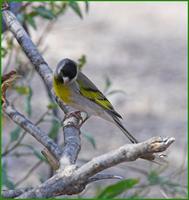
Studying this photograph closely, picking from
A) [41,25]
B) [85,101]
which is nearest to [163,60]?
[41,25]

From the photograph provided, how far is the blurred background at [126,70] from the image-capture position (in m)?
6.46

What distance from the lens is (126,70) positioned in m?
8.05

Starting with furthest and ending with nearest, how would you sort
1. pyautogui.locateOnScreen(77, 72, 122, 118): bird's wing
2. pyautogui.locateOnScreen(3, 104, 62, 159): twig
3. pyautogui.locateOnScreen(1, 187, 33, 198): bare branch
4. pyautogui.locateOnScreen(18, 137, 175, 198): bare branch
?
pyautogui.locateOnScreen(77, 72, 122, 118): bird's wing → pyautogui.locateOnScreen(3, 104, 62, 159): twig → pyautogui.locateOnScreen(1, 187, 33, 198): bare branch → pyautogui.locateOnScreen(18, 137, 175, 198): bare branch

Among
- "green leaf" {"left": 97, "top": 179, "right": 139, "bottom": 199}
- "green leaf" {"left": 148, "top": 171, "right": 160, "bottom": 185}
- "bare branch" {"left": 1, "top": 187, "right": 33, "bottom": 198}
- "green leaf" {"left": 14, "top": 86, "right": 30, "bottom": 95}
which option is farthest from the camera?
"green leaf" {"left": 14, "top": 86, "right": 30, "bottom": 95}

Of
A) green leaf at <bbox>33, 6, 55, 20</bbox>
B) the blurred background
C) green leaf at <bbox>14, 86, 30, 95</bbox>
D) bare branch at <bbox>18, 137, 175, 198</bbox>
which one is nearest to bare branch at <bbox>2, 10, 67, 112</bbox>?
green leaf at <bbox>33, 6, 55, 20</bbox>

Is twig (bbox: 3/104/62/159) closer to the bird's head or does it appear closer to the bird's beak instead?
the bird's head

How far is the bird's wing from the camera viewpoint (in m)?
3.81

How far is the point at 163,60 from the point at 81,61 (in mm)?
4582

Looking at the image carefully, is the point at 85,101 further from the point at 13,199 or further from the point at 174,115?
the point at 174,115

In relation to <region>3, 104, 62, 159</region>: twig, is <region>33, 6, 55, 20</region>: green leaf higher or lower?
lower

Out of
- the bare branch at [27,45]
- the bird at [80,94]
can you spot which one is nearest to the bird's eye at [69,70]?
the bird at [80,94]

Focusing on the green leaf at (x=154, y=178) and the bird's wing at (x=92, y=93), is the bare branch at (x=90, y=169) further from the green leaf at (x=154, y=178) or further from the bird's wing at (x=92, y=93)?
the green leaf at (x=154, y=178)

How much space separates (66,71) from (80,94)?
35cm

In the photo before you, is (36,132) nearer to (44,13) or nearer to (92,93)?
(92,93)
